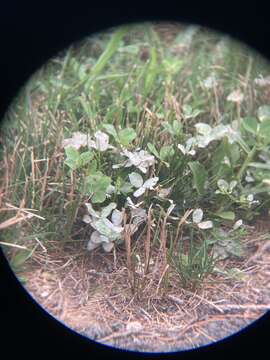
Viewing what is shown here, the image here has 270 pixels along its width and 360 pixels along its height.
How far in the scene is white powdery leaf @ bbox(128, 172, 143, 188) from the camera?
1.12 meters

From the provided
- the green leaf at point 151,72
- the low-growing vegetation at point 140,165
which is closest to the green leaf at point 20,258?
the low-growing vegetation at point 140,165

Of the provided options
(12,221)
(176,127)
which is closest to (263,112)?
(176,127)

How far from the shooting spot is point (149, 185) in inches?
43.2

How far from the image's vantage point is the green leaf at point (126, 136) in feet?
3.84

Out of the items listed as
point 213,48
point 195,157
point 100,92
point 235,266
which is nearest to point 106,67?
point 100,92

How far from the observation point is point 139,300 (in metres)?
1.05

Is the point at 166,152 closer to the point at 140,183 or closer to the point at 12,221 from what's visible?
the point at 140,183

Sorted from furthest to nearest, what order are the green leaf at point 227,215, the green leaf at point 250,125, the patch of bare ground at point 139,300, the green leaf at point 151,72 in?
the green leaf at point 151,72
the green leaf at point 250,125
the green leaf at point 227,215
the patch of bare ground at point 139,300

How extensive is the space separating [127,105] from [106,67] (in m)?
0.22

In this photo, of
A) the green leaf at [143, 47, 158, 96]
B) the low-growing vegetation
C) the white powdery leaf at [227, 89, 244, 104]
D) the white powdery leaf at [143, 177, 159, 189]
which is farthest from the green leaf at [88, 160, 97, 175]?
the white powdery leaf at [227, 89, 244, 104]

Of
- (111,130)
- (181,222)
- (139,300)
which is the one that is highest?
(111,130)

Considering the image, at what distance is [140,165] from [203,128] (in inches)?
7.2

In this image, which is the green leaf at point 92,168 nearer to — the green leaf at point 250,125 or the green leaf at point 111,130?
the green leaf at point 111,130

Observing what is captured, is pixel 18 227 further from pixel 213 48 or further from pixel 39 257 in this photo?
pixel 213 48
